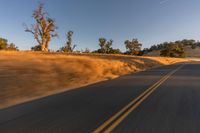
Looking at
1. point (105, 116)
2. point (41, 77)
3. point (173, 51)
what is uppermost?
point (105, 116)

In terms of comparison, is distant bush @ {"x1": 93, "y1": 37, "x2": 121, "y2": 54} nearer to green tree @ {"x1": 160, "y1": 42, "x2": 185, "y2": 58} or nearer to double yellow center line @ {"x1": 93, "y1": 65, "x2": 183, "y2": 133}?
green tree @ {"x1": 160, "y1": 42, "x2": 185, "y2": 58}

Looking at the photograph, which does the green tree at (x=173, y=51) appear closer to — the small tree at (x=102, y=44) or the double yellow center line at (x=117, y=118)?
the small tree at (x=102, y=44)

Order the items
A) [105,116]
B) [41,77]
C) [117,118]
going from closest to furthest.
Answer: [117,118]
[105,116]
[41,77]

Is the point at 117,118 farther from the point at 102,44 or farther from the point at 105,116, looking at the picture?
the point at 102,44

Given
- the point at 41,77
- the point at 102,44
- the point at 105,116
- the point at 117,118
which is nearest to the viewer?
the point at 117,118

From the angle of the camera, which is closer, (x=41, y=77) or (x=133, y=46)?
(x=41, y=77)

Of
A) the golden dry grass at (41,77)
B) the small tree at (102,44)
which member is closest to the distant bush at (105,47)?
the small tree at (102,44)

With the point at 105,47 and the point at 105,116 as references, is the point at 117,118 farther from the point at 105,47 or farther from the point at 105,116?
the point at 105,47

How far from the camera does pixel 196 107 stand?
9.12 metres

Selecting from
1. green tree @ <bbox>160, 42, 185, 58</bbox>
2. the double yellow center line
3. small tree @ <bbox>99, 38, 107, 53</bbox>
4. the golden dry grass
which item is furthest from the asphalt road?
green tree @ <bbox>160, 42, 185, 58</bbox>

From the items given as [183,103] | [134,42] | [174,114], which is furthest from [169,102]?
[134,42]

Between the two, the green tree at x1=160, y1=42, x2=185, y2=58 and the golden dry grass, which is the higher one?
the golden dry grass

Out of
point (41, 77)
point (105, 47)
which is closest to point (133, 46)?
point (105, 47)

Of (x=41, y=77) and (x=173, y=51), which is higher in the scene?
(x=41, y=77)
